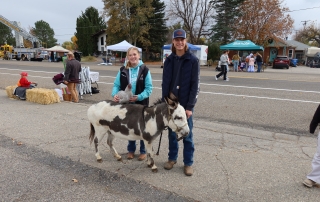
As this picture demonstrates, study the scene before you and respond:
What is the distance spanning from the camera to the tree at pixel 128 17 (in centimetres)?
3853

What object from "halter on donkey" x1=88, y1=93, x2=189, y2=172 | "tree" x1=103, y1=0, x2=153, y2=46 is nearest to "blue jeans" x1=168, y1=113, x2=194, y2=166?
"halter on donkey" x1=88, y1=93, x2=189, y2=172

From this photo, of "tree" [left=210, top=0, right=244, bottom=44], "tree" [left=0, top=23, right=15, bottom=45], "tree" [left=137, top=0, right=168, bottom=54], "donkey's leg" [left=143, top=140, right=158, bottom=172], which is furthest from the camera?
"tree" [left=0, top=23, right=15, bottom=45]

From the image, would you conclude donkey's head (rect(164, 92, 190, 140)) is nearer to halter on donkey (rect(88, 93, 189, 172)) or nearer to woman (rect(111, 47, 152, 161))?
halter on donkey (rect(88, 93, 189, 172))

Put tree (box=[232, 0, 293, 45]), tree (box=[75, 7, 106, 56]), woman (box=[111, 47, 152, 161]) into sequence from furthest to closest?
tree (box=[75, 7, 106, 56]) → tree (box=[232, 0, 293, 45]) → woman (box=[111, 47, 152, 161])

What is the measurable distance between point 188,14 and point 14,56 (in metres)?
31.9

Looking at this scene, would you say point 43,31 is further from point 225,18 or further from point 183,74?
point 183,74

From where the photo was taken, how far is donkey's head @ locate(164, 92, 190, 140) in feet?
10.2

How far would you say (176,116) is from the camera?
3.17 m

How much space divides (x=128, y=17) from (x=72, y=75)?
109ft

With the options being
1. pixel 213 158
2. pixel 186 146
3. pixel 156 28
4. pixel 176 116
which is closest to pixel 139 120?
pixel 176 116

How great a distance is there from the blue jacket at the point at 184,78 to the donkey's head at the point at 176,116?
0.29m

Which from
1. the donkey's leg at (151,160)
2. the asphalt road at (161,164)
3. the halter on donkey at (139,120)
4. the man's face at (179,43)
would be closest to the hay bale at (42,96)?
the asphalt road at (161,164)

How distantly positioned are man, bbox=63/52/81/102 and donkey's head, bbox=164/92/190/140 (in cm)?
648

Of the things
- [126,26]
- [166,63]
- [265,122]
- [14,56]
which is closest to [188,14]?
[126,26]
